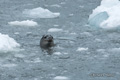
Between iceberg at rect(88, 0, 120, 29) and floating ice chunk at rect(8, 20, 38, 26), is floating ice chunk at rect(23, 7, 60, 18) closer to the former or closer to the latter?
floating ice chunk at rect(8, 20, 38, 26)

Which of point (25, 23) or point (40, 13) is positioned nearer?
point (25, 23)

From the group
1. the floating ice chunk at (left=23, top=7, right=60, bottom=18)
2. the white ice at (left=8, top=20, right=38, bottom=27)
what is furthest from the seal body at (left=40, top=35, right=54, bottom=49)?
the floating ice chunk at (left=23, top=7, right=60, bottom=18)

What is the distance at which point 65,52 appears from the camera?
8766 mm

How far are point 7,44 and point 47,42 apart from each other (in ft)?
2.74

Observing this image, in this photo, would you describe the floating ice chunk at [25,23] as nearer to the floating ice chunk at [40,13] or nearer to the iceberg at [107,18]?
the floating ice chunk at [40,13]

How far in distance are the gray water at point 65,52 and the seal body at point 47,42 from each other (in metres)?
0.12

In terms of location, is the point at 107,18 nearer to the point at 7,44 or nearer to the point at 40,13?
the point at 40,13

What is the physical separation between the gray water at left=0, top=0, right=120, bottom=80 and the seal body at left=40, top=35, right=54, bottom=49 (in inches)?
4.7

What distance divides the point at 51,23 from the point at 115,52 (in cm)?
246

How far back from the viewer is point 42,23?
1079cm

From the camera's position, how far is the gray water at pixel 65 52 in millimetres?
7695

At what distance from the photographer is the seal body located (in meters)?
9.15

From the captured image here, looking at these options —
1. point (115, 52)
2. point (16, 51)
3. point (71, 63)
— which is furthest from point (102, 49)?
point (16, 51)

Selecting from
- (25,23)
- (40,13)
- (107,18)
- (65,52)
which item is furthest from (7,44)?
(40,13)
